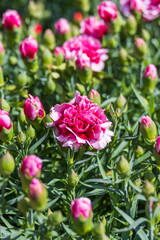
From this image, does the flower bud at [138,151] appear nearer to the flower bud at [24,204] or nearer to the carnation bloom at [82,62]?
the carnation bloom at [82,62]

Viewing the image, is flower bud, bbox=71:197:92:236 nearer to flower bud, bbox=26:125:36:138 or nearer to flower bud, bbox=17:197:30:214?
flower bud, bbox=17:197:30:214

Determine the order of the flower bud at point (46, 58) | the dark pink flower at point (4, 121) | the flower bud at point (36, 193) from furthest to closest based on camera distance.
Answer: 1. the flower bud at point (46, 58)
2. the dark pink flower at point (4, 121)
3. the flower bud at point (36, 193)

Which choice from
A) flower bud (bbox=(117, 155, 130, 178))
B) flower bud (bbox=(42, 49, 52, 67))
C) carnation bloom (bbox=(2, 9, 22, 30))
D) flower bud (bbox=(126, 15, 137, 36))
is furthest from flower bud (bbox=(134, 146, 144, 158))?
carnation bloom (bbox=(2, 9, 22, 30))

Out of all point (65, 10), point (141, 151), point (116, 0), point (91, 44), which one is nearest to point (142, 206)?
point (141, 151)

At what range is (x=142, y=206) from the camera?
53.2 inches

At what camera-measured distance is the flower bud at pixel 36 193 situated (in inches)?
35.7

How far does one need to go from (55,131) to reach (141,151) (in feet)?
1.13

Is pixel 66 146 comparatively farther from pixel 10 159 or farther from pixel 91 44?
pixel 91 44

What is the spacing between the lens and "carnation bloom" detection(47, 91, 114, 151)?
1.14 meters

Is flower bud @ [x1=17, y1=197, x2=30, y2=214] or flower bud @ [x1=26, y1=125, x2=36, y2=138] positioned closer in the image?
flower bud @ [x1=17, y1=197, x2=30, y2=214]

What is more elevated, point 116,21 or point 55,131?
point 116,21

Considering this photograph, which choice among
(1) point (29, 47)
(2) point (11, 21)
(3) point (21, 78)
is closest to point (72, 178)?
(3) point (21, 78)

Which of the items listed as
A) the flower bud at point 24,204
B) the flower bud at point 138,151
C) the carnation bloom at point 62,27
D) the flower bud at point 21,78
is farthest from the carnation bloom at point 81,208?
the carnation bloom at point 62,27

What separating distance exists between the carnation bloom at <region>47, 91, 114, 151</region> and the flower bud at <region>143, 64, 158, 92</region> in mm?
424
